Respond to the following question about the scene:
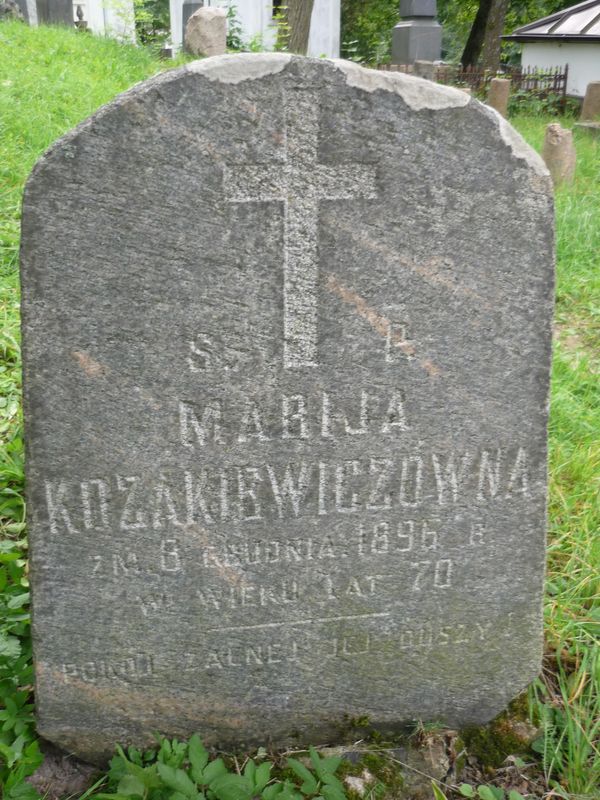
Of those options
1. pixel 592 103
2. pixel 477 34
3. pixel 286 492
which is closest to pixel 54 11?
pixel 592 103

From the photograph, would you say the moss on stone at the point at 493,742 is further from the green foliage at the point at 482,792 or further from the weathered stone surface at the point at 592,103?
the weathered stone surface at the point at 592,103

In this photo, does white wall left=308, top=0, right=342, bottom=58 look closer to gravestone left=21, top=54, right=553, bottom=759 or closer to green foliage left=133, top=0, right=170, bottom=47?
green foliage left=133, top=0, right=170, bottom=47

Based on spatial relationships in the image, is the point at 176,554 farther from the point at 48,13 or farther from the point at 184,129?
the point at 48,13

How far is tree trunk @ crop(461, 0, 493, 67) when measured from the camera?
19.1 meters

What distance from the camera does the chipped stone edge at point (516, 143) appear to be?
5.56 feet

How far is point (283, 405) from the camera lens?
71.9 inches

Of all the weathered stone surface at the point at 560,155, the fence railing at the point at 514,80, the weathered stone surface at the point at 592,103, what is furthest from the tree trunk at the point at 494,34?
the weathered stone surface at the point at 560,155

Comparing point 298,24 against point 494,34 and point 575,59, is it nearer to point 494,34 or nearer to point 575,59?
point 494,34

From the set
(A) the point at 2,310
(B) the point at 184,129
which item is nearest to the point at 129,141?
(B) the point at 184,129

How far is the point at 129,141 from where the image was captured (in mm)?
1581

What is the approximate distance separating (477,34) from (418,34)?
6.47 metres

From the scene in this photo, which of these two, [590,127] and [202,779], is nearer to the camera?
[202,779]

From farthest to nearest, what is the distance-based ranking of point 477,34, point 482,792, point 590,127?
point 477,34 < point 590,127 < point 482,792

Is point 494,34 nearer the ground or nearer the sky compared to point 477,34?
nearer the ground
